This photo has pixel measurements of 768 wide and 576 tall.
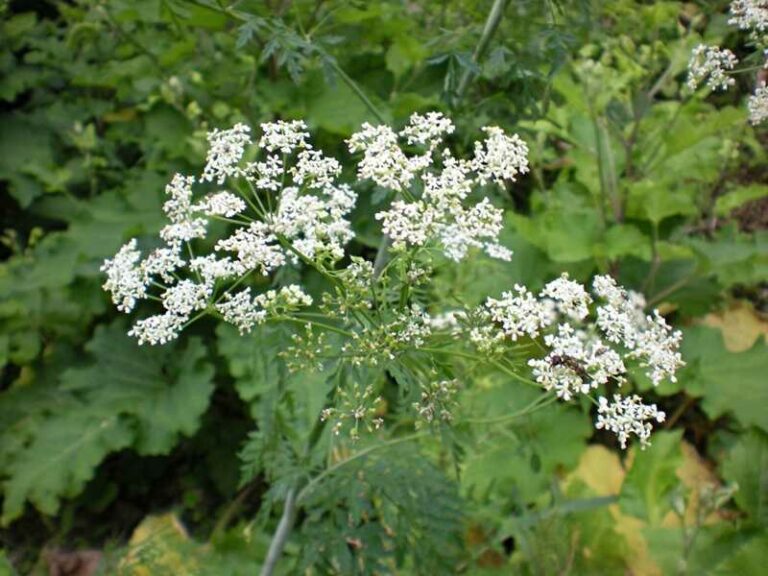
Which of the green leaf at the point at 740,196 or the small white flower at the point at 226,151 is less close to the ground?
the small white flower at the point at 226,151

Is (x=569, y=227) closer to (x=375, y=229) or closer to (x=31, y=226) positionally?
(x=375, y=229)

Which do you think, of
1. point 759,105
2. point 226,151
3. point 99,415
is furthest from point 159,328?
point 99,415

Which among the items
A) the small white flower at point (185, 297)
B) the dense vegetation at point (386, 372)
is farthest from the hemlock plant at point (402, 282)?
the dense vegetation at point (386, 372)

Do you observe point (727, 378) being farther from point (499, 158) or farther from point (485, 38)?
point (499, 158)

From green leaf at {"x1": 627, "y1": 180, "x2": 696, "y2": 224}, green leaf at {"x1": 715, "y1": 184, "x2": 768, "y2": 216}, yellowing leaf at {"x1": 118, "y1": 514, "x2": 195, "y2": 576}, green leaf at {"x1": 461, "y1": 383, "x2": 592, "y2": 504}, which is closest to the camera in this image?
yellowing leaf at {"x1": 118, "y1": 514, "x2": 195, "y2": 576}

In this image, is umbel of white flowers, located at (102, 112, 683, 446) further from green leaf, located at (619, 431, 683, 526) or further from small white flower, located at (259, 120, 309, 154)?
green leaf, located at (619, 431, 683, 526)

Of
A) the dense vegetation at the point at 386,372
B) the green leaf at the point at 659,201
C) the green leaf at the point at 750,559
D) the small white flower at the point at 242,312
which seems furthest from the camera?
the green leaf at the point at 659,201

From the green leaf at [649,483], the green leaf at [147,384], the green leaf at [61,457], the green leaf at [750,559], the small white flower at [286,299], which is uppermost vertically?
the small white flower at [286,299]

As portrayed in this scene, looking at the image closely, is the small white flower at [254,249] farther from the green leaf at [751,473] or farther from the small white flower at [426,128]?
the green leaf at [751,473]

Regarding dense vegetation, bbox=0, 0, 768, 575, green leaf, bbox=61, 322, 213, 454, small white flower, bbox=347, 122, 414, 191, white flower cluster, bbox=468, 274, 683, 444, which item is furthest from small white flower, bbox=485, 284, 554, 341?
green leaf, bbox=61, 322, 213, 454
